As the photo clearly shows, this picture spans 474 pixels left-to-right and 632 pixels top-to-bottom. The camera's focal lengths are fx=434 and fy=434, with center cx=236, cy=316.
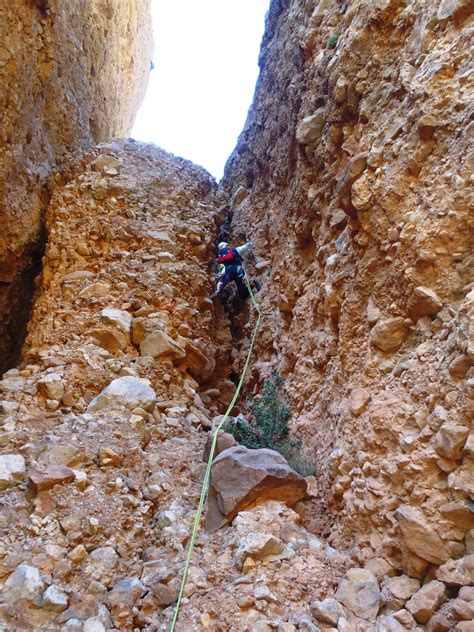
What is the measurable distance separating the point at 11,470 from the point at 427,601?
3.15 metres

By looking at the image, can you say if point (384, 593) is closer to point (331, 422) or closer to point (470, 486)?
point (470, 486)

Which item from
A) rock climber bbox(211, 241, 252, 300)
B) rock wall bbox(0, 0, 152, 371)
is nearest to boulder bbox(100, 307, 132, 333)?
rock wall bbox(0, 0, 152, 371)

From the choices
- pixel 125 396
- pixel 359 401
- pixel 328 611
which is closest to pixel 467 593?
pixel 328 611

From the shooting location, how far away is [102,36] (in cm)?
1048

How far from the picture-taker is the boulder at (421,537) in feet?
7.94

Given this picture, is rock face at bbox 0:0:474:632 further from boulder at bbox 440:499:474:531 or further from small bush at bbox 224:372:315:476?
small bush at bbox 224:372:315:476

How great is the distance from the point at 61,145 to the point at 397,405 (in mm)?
7596

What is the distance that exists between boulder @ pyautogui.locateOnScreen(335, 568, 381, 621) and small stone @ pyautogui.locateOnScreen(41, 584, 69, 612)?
1729 millimetres

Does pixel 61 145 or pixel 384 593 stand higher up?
pixel 61 145

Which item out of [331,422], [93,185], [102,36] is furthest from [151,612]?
[102,36]

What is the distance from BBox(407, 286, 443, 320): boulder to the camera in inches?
118

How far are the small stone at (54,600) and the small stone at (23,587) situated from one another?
0.15ft

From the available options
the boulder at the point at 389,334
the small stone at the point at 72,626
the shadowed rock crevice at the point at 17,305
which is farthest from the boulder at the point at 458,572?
the shadowed rock crevice at the point at 17,305

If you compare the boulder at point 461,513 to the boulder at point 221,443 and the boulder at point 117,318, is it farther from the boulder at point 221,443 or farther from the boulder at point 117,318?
the boulder at point 117,318
